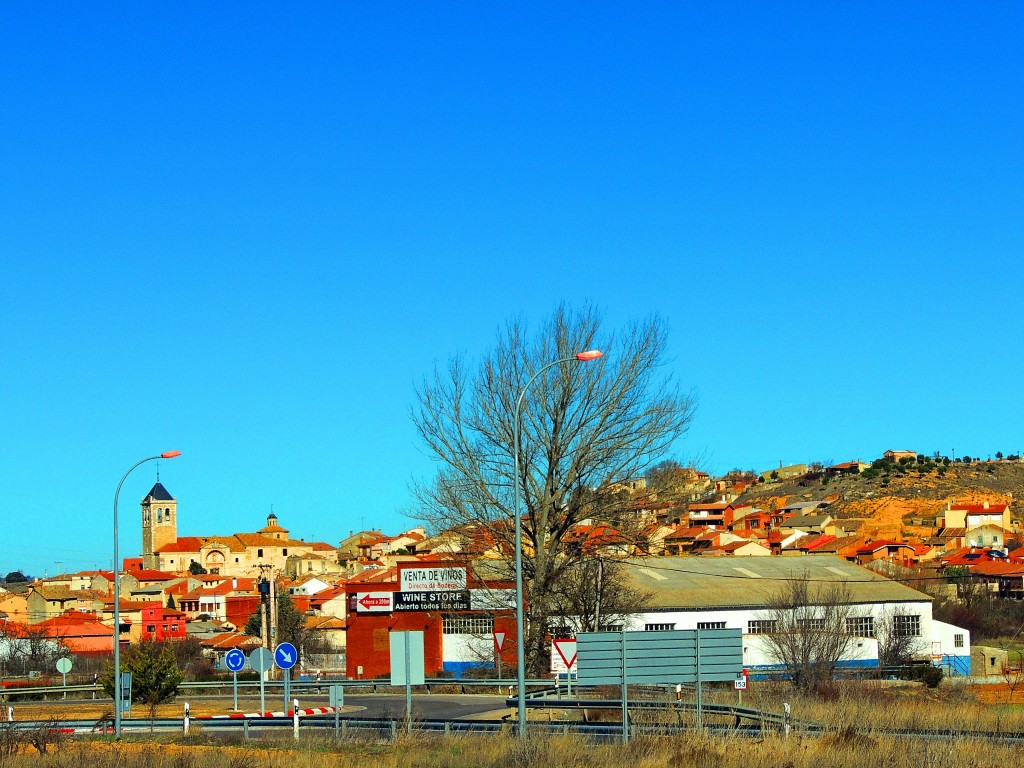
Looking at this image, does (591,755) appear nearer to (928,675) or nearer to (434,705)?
(434,705)

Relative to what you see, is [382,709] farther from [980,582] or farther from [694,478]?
[980,582]

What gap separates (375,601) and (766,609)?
18.0 m

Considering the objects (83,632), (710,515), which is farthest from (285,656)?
(710,515)

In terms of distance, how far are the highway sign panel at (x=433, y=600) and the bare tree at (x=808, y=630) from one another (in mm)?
12870

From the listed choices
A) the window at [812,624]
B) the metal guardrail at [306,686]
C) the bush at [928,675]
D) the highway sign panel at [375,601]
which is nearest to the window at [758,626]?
the window at [812,624]

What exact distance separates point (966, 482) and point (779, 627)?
124 metres

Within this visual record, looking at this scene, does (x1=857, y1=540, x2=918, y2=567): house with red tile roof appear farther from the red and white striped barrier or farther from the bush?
the red and white striped barrier

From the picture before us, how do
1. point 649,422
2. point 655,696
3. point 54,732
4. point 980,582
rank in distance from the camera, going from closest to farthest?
point 54,732, point 655,696, point 649,422, point 980,582

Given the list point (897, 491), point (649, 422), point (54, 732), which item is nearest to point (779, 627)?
point (649, 422)

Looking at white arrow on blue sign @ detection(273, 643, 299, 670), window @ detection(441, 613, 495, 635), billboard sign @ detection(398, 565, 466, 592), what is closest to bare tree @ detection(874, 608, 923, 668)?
window @ detection(441, 613, 495, 635)

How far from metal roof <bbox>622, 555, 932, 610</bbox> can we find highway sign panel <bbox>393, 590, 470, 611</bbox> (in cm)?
710

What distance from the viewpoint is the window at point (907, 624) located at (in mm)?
58125

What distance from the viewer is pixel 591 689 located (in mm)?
41875

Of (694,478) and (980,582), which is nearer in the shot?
(694,478)
